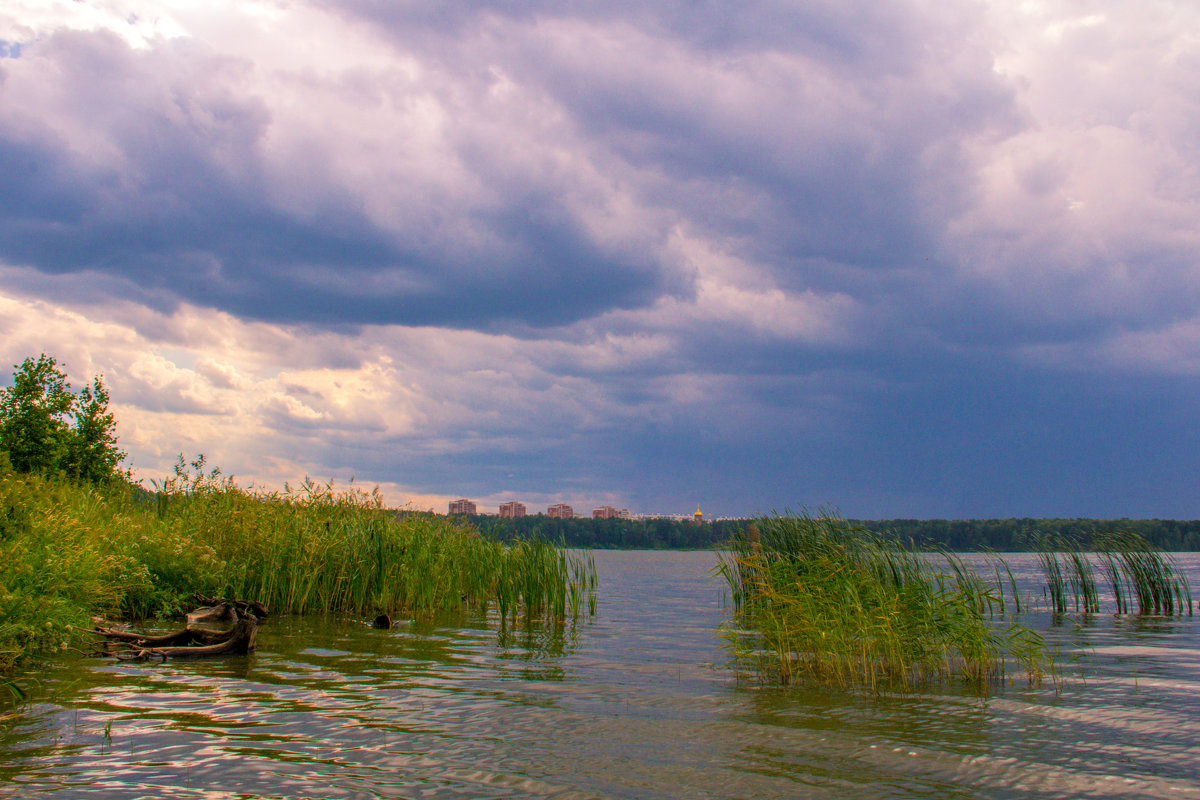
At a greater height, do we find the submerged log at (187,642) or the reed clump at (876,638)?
the reed clump at (876,638)

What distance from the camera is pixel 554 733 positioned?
855 centimetres

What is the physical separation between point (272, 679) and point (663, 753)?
599cm

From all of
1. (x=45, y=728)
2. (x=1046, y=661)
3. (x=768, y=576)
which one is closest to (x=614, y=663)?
(x=768, y=576)

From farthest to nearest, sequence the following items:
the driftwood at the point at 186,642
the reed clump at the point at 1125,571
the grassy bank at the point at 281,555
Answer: the reed clump at the point at 1125,571
the grassy bank at the point at 281,555
the driftwood at the point at 186,642

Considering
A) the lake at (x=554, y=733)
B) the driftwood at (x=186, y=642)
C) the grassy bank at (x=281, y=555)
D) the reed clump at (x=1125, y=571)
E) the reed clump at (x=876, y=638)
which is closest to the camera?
the lake at (x=554, y=733)

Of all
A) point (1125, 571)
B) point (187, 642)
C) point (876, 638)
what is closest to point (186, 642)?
point (187, 642)

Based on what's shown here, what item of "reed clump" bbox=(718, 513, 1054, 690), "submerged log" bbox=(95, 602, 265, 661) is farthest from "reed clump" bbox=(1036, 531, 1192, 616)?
"submerged log" bbox=(95, 602, 265, 661)

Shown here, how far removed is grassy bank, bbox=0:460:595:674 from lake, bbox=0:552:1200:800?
11.6ft

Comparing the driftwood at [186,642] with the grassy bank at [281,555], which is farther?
the grassy bank at [281,555]

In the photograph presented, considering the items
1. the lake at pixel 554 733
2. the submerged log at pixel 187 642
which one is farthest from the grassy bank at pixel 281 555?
the lake at pixel 554 733

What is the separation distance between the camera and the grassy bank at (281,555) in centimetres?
1452

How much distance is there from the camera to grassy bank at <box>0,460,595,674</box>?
14.5 meters

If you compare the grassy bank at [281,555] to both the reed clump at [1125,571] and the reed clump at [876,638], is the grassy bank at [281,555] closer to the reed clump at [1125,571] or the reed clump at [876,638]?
the reed clump at [876,638]

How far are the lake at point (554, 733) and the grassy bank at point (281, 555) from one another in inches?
140
